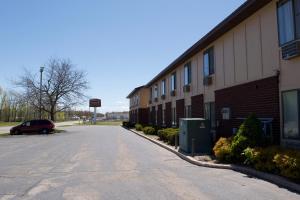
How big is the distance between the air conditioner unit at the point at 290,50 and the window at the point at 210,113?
8153 mm

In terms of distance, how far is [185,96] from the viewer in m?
27.5

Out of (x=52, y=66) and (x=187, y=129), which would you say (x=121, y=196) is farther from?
(x=52, y=66)

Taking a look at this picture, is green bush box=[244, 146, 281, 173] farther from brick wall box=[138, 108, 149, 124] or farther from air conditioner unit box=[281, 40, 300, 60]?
brick wall box=[138, 108, 149, 124]

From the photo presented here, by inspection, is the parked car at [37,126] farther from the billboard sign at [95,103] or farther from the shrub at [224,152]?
the billboard sign at [95,103]

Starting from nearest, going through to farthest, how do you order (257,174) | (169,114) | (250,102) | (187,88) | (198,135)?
(257,174), (250,102), (198,135), (187,88), (169,114)

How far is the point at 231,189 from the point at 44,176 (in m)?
5.56

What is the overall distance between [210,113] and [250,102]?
5.75 metres

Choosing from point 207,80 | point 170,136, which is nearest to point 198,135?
point 207,80

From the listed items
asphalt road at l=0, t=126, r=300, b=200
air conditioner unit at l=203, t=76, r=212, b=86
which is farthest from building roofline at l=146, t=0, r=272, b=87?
asphalt road at l=0, t=126, r=300, b=200

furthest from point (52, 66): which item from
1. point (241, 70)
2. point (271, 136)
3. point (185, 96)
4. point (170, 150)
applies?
point (271, 136)

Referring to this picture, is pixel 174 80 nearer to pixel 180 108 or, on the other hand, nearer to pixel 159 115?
pixel 180 108

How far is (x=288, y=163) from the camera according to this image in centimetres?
968

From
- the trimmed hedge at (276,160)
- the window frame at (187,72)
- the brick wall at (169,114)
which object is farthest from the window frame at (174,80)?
the trimmed hedge at (276,160)

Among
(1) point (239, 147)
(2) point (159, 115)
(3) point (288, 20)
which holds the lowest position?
(1) point (239, 147)
